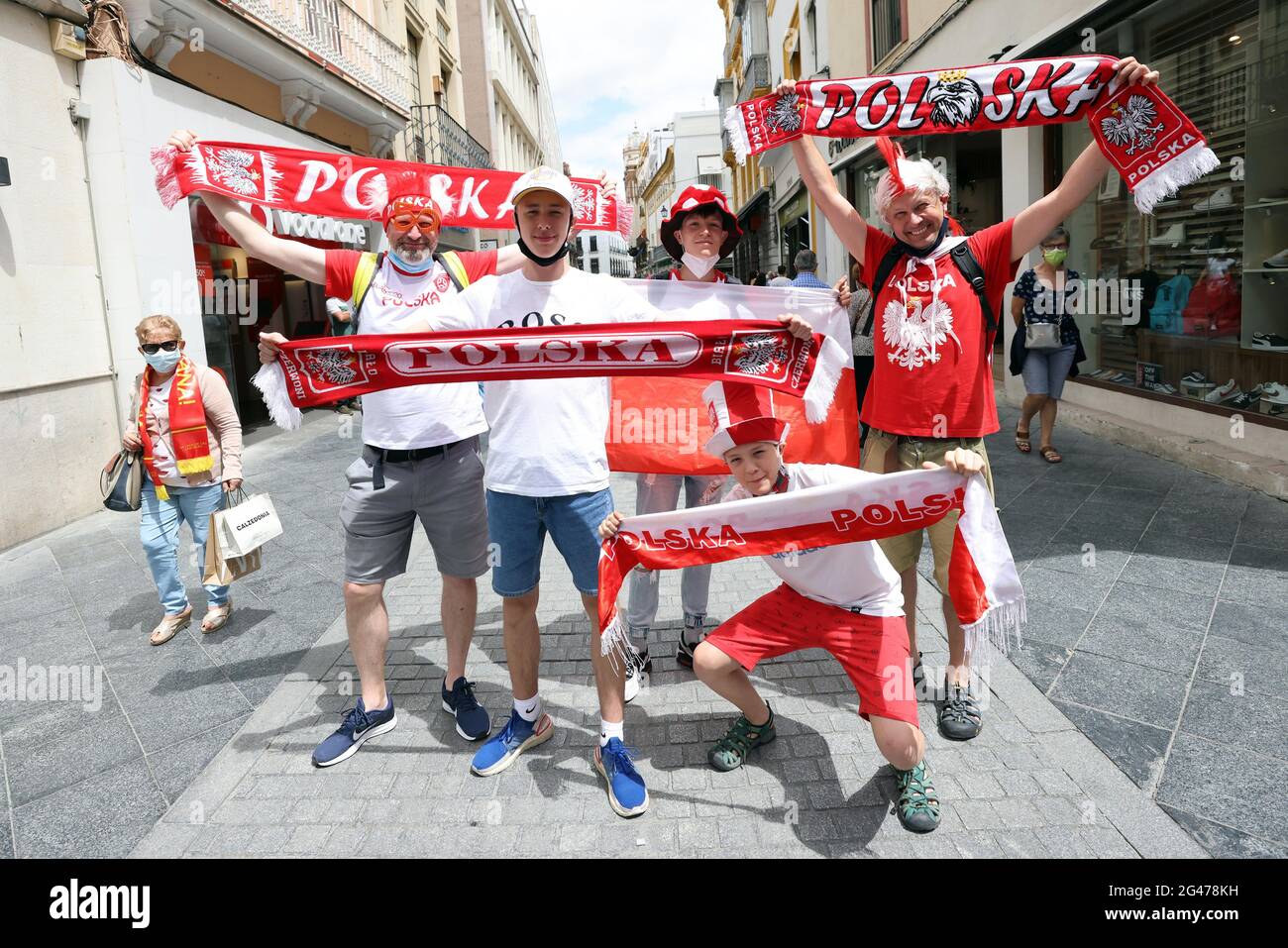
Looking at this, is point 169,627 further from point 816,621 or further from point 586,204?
point 816,621

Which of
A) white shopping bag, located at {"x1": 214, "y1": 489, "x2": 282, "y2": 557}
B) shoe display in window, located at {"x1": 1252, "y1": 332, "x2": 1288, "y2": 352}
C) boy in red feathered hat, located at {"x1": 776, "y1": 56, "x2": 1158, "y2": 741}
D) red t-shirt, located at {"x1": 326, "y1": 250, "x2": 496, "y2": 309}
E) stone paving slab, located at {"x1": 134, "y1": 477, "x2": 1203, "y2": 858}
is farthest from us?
shoe display in window, located at {"x1": 1252, "y1": 332, "x2": 1288, "y2": 352}

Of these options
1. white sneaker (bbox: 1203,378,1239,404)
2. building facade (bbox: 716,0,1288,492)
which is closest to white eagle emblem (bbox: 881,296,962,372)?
building facade (bbox: 716,0,1288,492)

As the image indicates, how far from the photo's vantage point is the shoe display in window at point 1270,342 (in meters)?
6.25

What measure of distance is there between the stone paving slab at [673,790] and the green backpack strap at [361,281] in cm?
176

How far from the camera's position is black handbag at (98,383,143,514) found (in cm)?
443

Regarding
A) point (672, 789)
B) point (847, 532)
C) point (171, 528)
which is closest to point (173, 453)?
point (171, 528)

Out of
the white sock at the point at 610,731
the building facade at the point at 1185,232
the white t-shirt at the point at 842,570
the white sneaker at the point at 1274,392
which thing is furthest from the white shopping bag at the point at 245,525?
the white sneaker at the point at 1274,392

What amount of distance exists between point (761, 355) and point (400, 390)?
4.68 ft

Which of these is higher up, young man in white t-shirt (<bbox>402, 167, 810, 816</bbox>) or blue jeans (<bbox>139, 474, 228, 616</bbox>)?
young man in white t-shirt (<bbox>402, 167, 810, 816</bbox>)

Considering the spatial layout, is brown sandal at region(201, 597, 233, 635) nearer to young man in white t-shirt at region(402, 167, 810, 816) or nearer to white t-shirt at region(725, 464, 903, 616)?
young man in white t-shirt at region(402, 167, 810, 816)

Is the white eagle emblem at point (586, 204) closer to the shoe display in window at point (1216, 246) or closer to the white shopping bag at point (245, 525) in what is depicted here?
the white shopping bag at point (245, 525)

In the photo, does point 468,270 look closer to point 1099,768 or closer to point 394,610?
point 394,610

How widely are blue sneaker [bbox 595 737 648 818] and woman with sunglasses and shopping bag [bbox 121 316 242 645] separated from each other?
2799mm

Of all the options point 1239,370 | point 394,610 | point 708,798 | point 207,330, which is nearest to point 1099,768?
point 708,798
